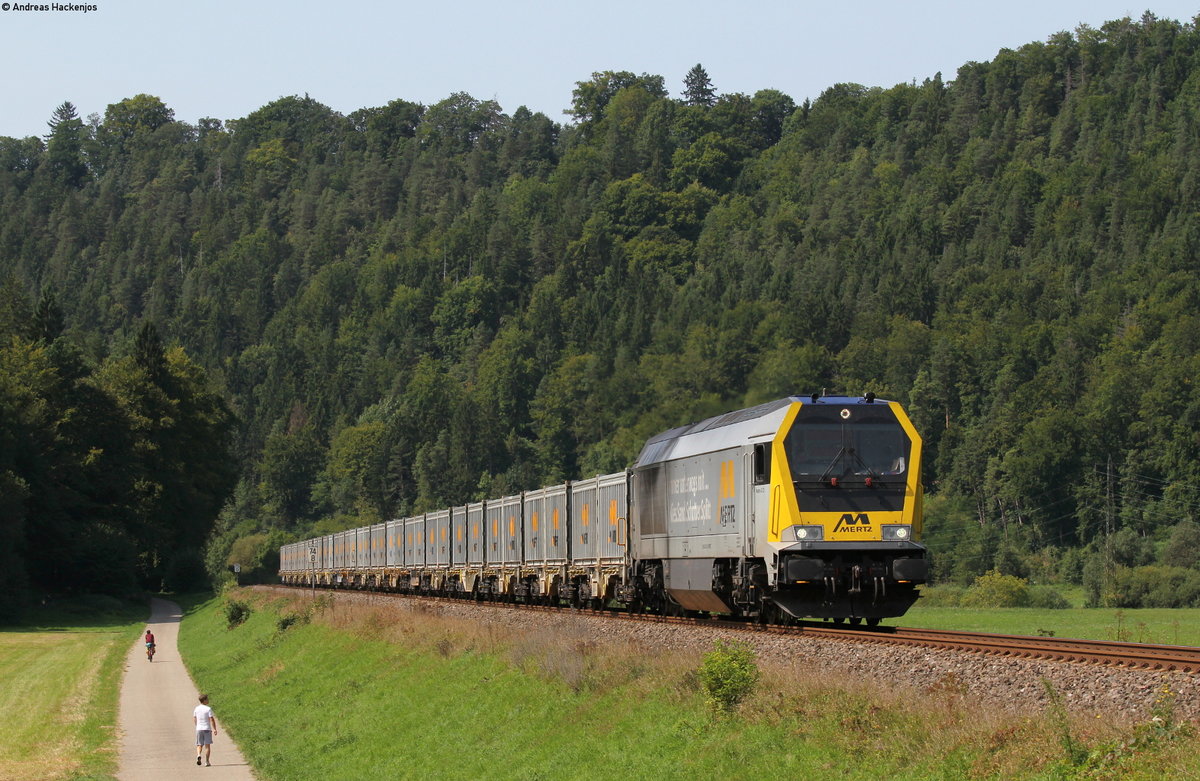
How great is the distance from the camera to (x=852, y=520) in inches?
997

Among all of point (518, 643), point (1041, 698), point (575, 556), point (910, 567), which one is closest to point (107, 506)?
point (575, 556)

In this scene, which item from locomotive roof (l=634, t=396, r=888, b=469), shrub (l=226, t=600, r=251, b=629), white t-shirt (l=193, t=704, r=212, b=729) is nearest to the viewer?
locomotive roof (l=634, t=396, r=888, b=469)

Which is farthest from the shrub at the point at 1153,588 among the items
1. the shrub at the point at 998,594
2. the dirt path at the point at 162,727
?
the dirt path at the point at 162,727

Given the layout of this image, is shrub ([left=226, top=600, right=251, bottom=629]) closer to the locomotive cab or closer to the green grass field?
the green grass field

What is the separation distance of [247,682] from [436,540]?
12291 millimetres

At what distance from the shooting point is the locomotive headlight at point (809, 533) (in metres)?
24.9

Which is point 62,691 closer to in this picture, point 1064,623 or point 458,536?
point 458,536

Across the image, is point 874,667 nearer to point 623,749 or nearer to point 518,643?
point 623,749

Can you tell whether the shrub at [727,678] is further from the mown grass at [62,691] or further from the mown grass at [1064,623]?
the mown grass at [62,691]

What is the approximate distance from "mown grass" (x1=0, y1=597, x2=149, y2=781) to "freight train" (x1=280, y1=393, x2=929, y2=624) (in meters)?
12.6

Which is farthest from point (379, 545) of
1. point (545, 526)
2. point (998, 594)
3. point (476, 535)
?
point (545, 526)

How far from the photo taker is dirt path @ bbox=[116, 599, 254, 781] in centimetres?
3325

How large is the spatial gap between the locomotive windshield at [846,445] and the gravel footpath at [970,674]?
3127mm

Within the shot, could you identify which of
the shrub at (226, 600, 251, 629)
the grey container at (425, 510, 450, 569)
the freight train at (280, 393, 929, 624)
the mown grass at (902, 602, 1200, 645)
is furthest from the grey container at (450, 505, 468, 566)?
the shrub at (226, 600, 251, 629)
